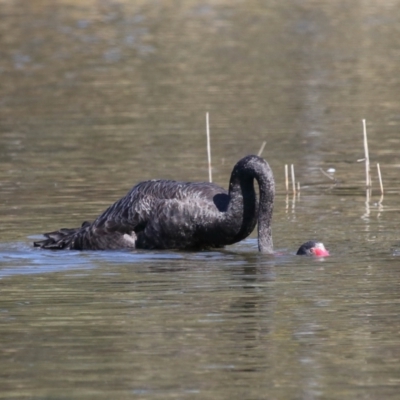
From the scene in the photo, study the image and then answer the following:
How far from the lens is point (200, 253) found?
13.5 m

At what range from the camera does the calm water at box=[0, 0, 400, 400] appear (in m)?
8.59

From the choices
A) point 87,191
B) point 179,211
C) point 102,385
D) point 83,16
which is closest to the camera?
point 102,385

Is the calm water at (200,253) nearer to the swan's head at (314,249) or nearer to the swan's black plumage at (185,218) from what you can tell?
the swan's head at (314,249)

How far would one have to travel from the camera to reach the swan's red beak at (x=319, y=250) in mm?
12695

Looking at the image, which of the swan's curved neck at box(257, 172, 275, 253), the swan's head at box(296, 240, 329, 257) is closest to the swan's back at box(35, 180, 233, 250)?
the swan's curved neck at box(257, 172, 275, 253)

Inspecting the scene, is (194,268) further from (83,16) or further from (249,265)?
(83,16)

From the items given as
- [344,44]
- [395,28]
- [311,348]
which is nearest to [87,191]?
[311,348]

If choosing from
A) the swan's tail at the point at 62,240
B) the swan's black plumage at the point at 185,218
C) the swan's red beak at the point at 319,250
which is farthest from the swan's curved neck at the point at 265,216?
the swan's tail at the point at 62,240

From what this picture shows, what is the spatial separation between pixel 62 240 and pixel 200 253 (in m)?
1.48

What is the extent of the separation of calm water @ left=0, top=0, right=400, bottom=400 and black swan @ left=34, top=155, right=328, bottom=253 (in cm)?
26

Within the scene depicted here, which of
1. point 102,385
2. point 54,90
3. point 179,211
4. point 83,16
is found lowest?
point 102,385

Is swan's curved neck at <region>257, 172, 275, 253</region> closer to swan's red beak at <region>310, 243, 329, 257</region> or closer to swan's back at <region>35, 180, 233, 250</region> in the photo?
swan's back at <region>35, 180, 233, 250</region>

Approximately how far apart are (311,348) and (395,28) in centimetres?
3391

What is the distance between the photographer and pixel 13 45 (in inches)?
1578
